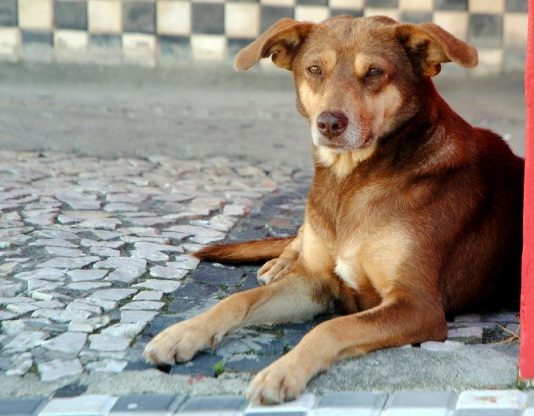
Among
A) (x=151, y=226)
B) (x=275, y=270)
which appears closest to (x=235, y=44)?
(x=151, y=226)

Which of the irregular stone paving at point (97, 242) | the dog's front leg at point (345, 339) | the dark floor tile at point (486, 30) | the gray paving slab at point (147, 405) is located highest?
the dark floor tile at point (486, 30)

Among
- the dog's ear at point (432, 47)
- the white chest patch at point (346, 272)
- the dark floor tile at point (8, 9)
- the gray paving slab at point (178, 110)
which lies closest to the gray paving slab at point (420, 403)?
the white chest patch at point (346, 272)

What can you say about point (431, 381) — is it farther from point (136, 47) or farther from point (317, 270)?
point (136, 47)

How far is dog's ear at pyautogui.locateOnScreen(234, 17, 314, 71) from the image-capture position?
3896 mm

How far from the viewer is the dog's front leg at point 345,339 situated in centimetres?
318

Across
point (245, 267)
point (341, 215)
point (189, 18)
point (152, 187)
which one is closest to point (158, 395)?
point (341, 215)

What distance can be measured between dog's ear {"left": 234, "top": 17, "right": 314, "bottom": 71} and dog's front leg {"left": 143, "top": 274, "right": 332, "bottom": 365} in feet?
2.56

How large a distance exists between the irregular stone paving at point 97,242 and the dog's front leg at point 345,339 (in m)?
0.51

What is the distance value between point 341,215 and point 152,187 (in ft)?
7.21

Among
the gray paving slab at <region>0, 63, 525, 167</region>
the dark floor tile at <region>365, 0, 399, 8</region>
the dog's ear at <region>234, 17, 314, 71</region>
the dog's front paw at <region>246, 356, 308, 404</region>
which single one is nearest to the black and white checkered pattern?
the dark floor tile at <region>365, 0, 399, 8</region>

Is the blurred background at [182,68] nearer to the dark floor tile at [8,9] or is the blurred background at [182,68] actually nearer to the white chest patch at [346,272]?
the dark floor tile at [8,9]

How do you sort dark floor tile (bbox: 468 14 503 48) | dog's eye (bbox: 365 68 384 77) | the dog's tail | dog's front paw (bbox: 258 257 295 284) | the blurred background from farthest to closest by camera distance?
dark floor tile (bbox: 468 14 503 48) → the blurred background → the dog's tail → dog's front paw (bbox: 258 257 295 284) → dog's eye (bbox: 365 68 384 77)

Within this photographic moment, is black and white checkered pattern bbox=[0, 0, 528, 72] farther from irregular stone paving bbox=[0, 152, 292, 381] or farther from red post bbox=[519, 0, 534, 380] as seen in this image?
red post bbox=[519, 0, 534, 380]

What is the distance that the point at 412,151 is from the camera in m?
3.84
